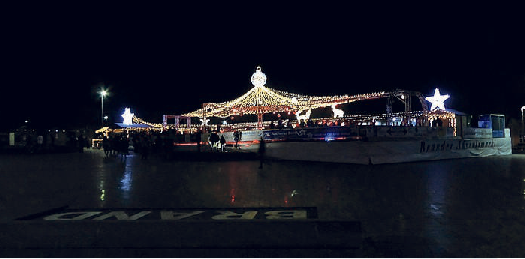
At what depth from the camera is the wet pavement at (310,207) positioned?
4984 millimetres

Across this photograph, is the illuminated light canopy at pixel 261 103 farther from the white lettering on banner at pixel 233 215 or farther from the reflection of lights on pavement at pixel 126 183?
the white lettering on banner at pixel 233 215

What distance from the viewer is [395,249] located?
16.2ft

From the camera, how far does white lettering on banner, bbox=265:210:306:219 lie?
6.95 meters

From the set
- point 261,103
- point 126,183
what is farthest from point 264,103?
point 126,183

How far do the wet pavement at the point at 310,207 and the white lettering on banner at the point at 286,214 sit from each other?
0.12 meters

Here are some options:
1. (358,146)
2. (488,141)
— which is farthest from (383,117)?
(358,146)

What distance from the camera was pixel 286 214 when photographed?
7.22 metres

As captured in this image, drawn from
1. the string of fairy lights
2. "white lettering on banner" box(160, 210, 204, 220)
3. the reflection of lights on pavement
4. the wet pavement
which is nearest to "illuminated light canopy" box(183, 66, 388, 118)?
the string of fairy lights

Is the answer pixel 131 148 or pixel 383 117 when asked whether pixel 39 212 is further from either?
pixel 131 148

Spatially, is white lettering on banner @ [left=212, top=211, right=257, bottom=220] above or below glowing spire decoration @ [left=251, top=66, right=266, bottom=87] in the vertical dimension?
below

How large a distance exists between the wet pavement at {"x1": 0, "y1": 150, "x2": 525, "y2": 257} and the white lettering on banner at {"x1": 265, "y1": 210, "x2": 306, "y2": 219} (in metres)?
0.12

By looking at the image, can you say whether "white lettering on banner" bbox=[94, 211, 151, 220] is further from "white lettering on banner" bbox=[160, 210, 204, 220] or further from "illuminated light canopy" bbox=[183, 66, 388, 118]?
"illuminated light canopy" bbox=[183, 66, 388, 118]

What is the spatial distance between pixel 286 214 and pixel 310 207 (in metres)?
0.80

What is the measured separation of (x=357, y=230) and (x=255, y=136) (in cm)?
2114
